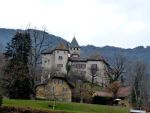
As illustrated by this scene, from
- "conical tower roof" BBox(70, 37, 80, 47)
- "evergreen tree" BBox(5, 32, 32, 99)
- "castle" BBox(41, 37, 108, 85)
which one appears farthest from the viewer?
"conical tower roof" BBox(70, 37, 80, 47)

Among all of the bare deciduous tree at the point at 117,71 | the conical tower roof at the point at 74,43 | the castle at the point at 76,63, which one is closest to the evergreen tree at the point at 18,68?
the bare deciduous tree at the point at 117,71

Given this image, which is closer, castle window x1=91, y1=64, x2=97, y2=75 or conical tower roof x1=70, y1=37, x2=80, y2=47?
castle window x1=91, y1=64, x2=97, y2=75

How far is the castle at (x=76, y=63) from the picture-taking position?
12800cm

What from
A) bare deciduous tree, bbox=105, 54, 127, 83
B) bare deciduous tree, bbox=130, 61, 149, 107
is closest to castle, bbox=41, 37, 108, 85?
bare deciduous tree, bbox=105, 54, 127, 83

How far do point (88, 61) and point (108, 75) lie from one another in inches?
908

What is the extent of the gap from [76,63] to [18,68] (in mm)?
62871

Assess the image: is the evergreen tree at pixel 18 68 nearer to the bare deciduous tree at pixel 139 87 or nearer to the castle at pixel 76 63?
the bare deciduous tree at pixel 139 87

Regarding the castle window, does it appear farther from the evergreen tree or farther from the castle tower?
the evergreen tree

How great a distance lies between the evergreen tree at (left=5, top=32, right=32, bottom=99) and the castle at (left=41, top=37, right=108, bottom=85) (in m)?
48.1

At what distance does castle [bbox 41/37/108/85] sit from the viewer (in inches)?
5039

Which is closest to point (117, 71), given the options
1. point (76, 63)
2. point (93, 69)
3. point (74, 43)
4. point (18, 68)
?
point (93, 69)

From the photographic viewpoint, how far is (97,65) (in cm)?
13362

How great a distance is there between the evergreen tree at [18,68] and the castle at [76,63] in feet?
158

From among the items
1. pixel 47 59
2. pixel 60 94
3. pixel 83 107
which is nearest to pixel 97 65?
pixel 47 59
